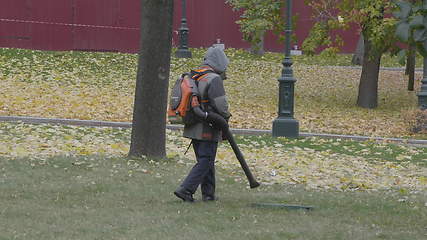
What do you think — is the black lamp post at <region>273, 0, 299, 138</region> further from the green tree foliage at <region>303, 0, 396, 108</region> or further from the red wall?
the red wall

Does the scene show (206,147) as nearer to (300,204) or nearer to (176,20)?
(300,204)

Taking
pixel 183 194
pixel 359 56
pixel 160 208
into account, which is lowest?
pixel 160 208

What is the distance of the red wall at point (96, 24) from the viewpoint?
104 feet

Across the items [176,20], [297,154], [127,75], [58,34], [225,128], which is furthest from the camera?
[176,20]

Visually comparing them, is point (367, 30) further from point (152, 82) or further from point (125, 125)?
point (152, 82)

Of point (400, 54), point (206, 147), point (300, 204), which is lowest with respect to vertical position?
point (300, 204)

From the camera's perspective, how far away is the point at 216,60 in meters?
9.32

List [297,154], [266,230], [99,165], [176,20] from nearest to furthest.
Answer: [266,230] < [99,165] < [297,154] < [176,20]

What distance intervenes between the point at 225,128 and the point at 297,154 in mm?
5198

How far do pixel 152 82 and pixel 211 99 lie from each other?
2.86 m

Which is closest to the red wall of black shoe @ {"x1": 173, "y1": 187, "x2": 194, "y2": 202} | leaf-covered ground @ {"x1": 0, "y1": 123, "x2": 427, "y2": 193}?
leaf-covered ground @ {"x1": 0, "y1": 123, "x2": 427, "y2": 193}

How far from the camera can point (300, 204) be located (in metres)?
9.83

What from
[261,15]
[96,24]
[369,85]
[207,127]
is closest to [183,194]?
[207,127]

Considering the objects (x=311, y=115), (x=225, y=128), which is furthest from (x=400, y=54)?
(x=311, y=115)
